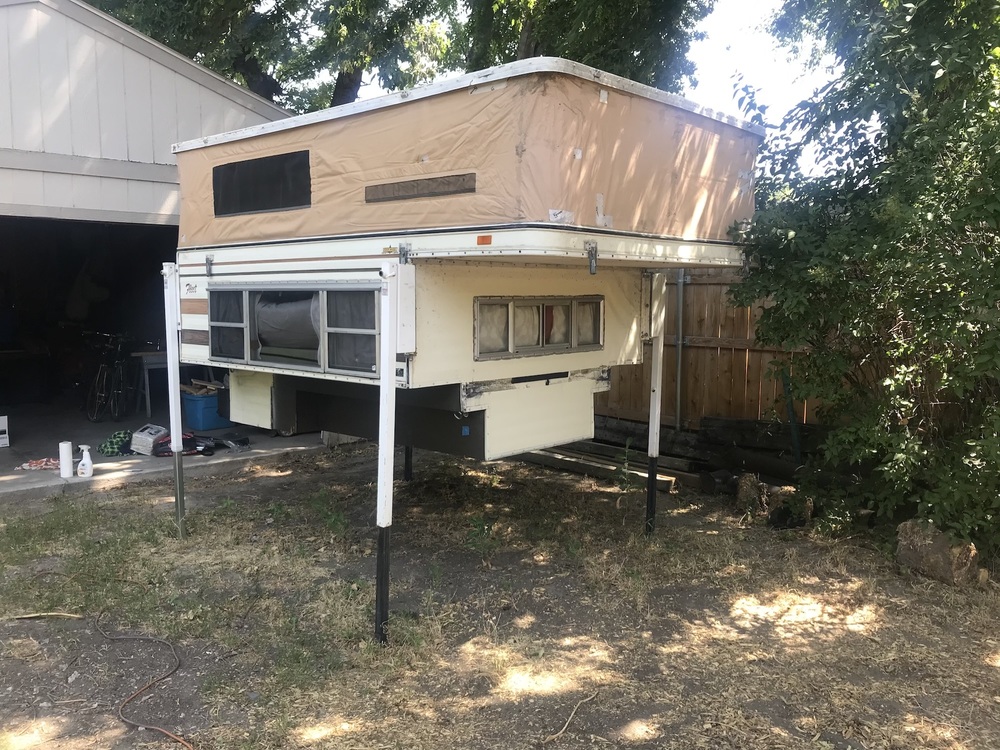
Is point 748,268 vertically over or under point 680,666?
over

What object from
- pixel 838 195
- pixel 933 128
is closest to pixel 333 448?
pixel 838 195

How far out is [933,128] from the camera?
4316 mm

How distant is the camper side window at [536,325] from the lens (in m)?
4.39

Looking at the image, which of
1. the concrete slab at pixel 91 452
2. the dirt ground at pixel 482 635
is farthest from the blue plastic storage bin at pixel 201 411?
the dirt ground at pixel 482 635

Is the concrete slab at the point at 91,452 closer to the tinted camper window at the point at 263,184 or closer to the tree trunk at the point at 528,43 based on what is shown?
the tinted camper window at the point at 263,184

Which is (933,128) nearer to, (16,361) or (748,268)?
(748,268)

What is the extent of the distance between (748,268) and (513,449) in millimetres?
2056

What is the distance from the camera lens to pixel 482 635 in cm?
407

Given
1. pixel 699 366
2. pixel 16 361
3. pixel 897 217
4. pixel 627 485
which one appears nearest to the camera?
pixel 897 217

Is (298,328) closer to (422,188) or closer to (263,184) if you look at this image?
(263,184)

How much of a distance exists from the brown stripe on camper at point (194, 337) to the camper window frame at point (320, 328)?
0.40 ft

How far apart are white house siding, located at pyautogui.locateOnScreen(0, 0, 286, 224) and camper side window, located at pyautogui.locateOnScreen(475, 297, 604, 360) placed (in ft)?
15.2

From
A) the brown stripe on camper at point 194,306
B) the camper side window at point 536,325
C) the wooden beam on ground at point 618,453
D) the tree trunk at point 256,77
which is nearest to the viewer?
the camper side window at point 536,325

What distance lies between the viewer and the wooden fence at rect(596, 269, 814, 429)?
289 inches
